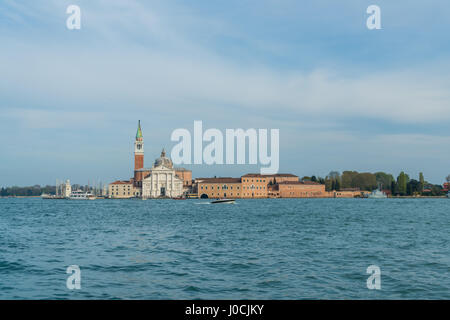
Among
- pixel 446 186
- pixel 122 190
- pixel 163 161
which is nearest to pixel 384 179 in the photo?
pixel 446 186

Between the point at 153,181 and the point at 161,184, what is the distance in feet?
7.52

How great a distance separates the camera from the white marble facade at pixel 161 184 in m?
113

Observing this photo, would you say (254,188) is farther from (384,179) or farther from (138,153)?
(384,179)

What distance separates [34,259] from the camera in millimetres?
12531

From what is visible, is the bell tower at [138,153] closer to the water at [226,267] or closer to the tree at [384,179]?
the tree at [384,179]

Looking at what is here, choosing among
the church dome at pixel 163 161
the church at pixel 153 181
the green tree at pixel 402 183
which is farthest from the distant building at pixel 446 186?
the church dome at pixel 163 161

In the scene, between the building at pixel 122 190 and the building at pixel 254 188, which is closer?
the building at pixel 254 188

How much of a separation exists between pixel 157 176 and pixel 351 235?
97.1m

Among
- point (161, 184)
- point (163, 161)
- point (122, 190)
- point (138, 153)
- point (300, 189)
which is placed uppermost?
point (138, 153)

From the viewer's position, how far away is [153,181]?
11306cm

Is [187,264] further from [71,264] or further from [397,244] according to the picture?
[397,244]
